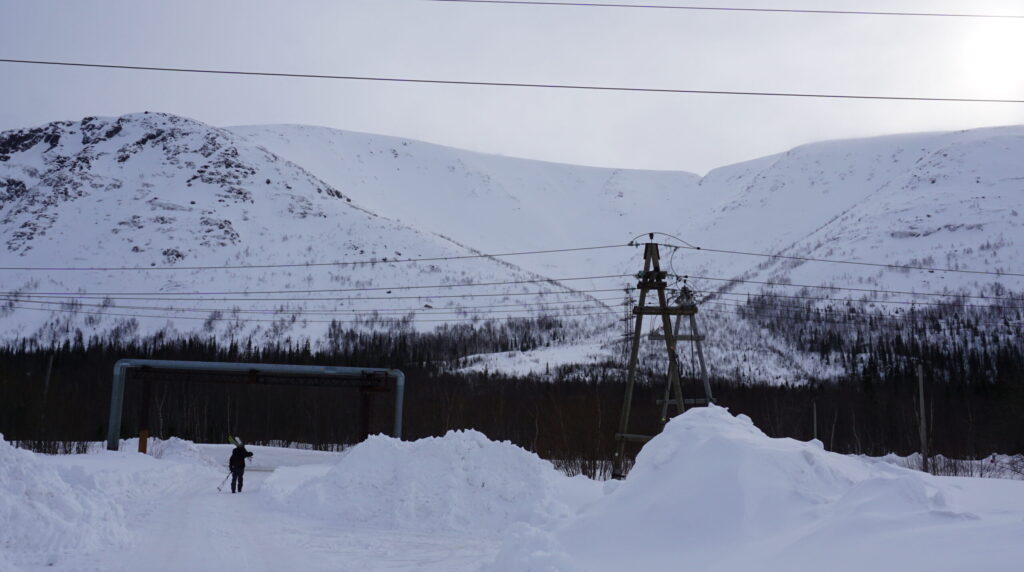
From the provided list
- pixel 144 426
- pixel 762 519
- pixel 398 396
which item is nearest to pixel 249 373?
pixel 144 426

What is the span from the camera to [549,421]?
59.8 m

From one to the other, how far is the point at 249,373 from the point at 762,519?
37280mm

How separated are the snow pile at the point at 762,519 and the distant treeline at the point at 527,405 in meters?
24.0

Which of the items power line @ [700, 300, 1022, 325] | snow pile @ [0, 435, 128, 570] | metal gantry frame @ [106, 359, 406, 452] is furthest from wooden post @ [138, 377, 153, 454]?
power line @ [700, 300, 1022, 325]

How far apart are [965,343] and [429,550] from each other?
114 metres

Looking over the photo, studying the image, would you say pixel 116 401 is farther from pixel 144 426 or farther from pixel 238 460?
pixel 238 460

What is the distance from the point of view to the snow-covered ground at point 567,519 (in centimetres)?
804

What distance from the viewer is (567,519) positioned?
38.5 ft

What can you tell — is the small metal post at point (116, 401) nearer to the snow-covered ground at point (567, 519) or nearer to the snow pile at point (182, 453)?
the snow pile at point (182, 453)

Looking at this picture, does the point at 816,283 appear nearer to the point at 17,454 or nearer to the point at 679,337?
the point at 679,337

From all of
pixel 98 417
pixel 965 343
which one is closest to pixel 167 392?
pixel 98 417

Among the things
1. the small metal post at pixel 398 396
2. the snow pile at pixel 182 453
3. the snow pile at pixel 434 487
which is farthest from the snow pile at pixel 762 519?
A: the snow pile at pixel 182 453

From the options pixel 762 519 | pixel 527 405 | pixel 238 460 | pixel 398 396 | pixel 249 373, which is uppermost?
pixel 249 373

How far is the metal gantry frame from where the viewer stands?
39.2 metres
